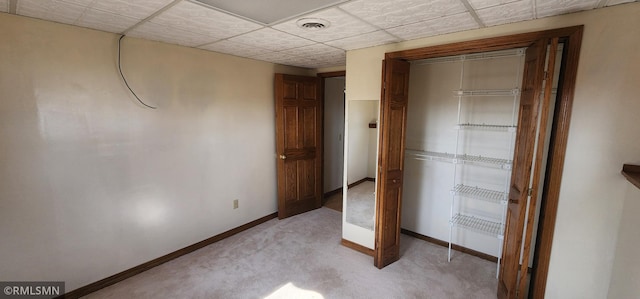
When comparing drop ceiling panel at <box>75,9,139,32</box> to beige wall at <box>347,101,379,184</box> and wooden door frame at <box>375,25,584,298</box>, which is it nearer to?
beige wall at <box>347,101,379,184</box>

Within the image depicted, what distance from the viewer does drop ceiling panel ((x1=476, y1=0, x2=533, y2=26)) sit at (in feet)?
5.32

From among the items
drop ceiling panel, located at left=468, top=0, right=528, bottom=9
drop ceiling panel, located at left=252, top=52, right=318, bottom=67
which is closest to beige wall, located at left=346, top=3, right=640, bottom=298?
drop ceiling panel, located at left=468, top=0, right=528, bottom=9

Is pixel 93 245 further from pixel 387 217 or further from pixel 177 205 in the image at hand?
pixel 387 217

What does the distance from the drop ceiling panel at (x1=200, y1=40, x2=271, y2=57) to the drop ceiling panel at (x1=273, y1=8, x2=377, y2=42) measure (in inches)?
30.1

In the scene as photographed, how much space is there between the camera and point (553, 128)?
1.89 metres

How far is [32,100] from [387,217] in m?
3.12

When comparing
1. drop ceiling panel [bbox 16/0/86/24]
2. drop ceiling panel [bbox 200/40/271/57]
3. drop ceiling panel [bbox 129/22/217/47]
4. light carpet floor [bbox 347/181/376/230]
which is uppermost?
drop ceiling panel [bbox 200/40/271/57]

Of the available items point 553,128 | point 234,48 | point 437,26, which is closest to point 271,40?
point 234,48

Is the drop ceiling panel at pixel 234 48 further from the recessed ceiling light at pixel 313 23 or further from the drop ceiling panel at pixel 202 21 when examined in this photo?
the recessed ceiling light at pixel 313 23

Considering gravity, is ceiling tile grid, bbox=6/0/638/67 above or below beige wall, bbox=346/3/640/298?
above

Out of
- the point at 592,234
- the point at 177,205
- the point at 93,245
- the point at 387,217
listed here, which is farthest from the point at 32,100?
Result: the point at 592,234

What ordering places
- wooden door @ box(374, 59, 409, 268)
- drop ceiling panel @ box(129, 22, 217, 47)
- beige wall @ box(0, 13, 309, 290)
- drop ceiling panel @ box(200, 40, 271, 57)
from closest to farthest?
beige wall @ box(0, 13, 309, 290) < drop ceiling panel @ box(129, 22, 217, 47) < wooden door @ box(374, 59, 409, 268) < drop ceiling panel @ box(200, 40, 271, 57)

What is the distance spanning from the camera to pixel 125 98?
243 cm

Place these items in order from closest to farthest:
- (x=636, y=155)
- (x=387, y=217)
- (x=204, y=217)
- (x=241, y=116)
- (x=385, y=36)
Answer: (x=636, y=155) < (x=385, y=36) < (x=387, y=217) < (x=204, y=217) < (x=241, y=116)
